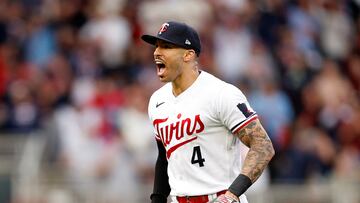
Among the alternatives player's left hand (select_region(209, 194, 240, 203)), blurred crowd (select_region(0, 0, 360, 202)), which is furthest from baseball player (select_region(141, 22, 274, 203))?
blurred crowd (select_region(0, 0, 360, 202))

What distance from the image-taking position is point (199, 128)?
811 cm

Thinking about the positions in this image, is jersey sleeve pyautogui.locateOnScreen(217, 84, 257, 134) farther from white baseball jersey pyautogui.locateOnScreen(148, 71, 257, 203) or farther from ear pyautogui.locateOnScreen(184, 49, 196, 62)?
ear pyautogui.locateOnScreen(184, 49, 196, 62)

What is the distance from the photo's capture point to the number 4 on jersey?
8102mm

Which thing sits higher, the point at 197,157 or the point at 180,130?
the point at 180,130

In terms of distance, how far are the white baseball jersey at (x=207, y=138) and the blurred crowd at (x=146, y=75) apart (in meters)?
5.60

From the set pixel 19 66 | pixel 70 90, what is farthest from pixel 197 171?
pixel 19 66

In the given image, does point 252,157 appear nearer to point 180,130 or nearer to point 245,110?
point 245,110

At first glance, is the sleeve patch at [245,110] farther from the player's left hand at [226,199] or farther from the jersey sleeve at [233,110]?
the player's left hand at [226,199]

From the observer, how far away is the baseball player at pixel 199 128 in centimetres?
796

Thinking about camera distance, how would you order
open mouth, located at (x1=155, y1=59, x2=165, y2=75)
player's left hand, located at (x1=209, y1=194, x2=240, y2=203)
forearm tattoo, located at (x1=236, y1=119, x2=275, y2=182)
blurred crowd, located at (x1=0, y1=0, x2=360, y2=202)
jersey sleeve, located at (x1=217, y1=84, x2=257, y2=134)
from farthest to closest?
blurred crowd, located at (x1=0, y1=0, x2=360, y2=202), open mouth, located at (x1=155, y1=59, x2=165, y2=75), jersey sleeve, located at (x1=217, y1=84, x2=257, y2=134), forearm tattoo, located at (x1=236, y1=119, x2=275, y2=182), player's left hand, located at (x1=209, y1=194, x2=240, y2=203)

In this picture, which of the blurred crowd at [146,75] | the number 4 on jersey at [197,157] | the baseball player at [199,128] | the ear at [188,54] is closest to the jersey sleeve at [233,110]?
the baseball player at [199,128]

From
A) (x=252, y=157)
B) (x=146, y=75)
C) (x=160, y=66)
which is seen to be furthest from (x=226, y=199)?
(x=146, y=75)

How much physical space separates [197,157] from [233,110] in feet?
1.53

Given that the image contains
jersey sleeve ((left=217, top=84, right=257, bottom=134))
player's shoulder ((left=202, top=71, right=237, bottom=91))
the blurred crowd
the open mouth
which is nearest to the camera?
jersey sleeve ((left=217, top=84, right=257, bottom=134))
